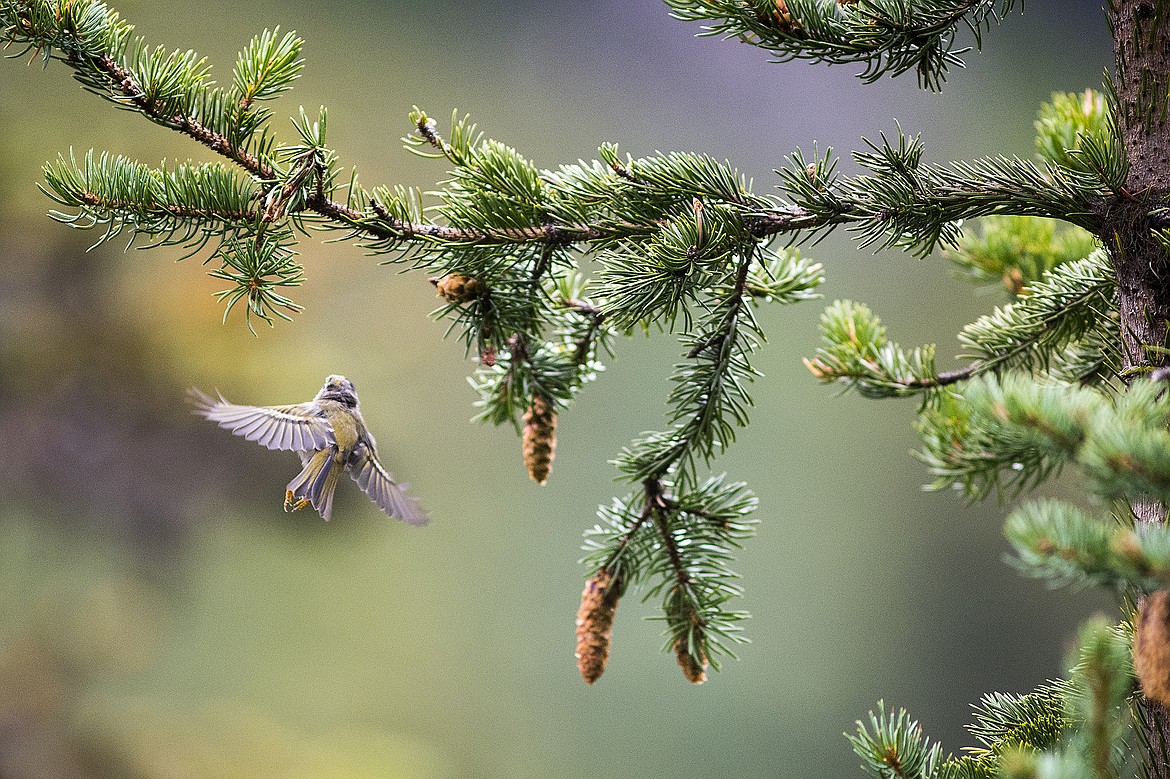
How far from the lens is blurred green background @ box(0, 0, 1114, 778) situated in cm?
177

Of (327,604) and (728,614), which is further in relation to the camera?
(327,604)

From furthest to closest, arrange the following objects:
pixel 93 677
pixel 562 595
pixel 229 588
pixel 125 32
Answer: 1. pixel 562 595
2. pixel 229 588
3. pixel 93 677
4. pixel 125 32

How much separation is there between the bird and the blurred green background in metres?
1.20

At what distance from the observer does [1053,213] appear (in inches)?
18.2

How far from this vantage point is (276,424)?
1.62 ft

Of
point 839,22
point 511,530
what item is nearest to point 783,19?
point 839,22

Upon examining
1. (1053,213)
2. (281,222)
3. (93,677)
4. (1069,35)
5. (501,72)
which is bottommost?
(93,677)

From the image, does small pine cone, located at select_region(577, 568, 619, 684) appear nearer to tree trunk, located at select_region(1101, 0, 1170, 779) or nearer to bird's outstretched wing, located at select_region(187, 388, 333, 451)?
Result: bird's outstretched wing, located at select_region(187, 388, 333, 451)

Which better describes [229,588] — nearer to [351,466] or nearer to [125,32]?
[351,466]

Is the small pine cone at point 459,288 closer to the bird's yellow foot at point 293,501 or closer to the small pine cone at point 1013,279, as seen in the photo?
the bird's yellow foot at point 293,501

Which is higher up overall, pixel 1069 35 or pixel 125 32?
pixel 1069 35

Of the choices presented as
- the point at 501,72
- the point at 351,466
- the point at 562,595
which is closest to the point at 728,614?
the point at 351,466

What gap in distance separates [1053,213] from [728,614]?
0.30 metres

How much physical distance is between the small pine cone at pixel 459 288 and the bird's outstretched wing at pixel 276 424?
106 mm
